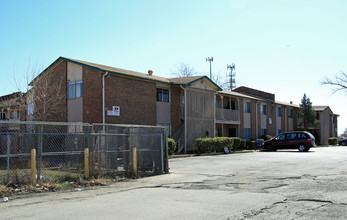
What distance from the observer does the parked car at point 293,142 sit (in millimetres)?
26156

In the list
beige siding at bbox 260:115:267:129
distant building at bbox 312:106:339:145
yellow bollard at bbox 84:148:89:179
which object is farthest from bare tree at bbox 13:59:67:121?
distant building at bbox 312:106:339:145

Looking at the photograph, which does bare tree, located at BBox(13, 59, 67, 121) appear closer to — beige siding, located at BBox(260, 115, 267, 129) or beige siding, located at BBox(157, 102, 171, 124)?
beige siding, located at BBox(157, 102, 171, 124)

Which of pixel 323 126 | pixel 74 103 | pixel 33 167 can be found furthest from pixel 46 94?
pixel 323 126

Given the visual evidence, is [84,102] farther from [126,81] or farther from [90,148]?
[90,148]

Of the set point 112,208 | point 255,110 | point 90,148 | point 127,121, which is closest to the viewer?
point 112,208

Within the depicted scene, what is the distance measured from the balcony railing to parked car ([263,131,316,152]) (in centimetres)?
458

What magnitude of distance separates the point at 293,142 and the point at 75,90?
16.7 m

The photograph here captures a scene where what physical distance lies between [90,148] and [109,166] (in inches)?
40.5

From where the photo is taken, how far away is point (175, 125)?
2548 centimetres

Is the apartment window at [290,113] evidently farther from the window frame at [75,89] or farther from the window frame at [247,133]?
the window frame at [75,89]

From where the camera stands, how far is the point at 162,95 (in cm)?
2486

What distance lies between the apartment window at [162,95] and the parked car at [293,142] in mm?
9385

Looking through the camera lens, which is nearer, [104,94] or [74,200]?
[74,200]

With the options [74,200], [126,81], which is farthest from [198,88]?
[74,200]
